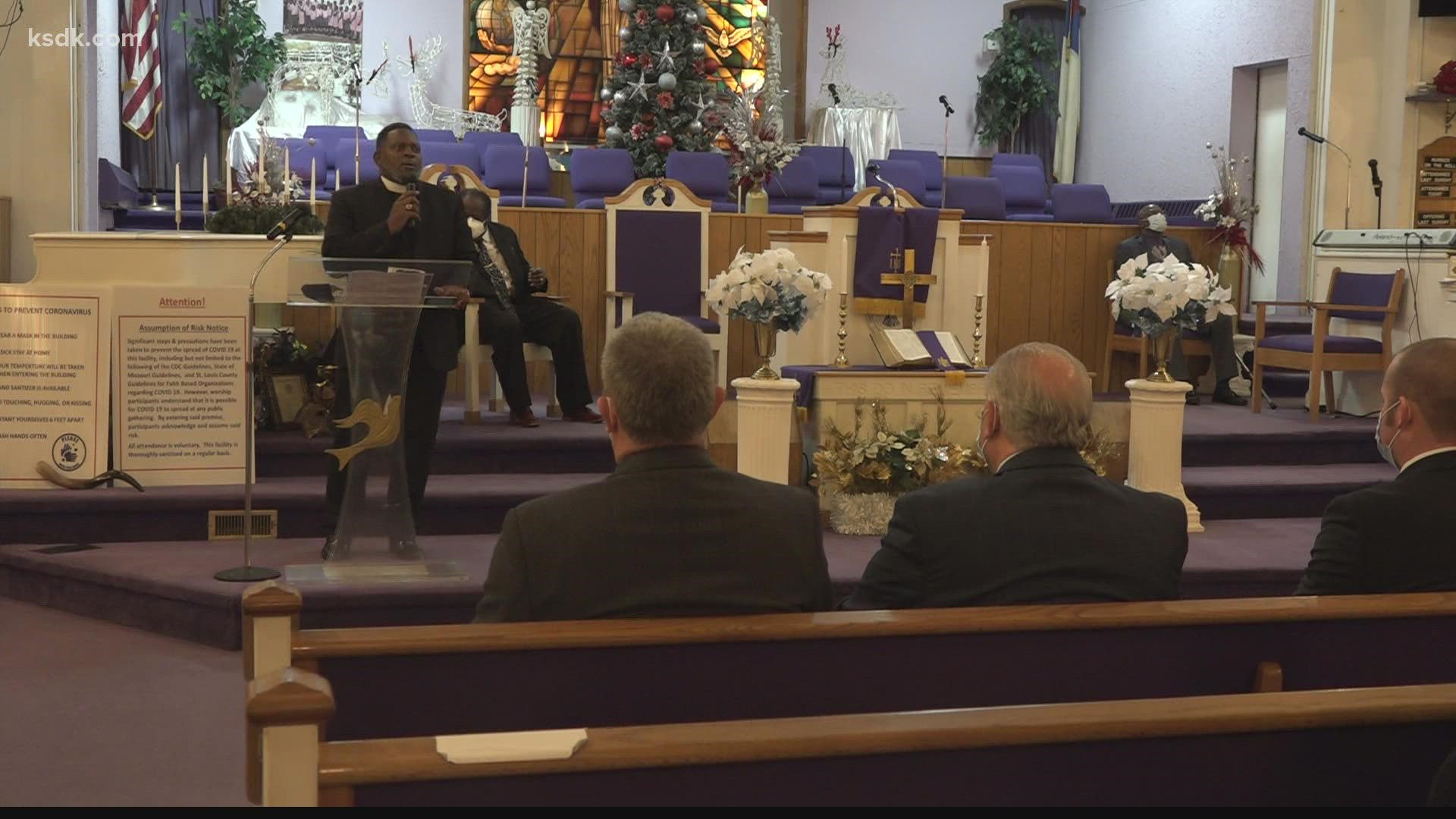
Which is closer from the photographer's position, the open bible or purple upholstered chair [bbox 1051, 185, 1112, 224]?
the open bible

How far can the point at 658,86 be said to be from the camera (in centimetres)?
1115

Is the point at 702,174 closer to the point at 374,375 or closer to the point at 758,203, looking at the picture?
the point at 758,203

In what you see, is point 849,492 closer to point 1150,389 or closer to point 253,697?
point 1150,389

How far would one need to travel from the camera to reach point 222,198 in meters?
10.6

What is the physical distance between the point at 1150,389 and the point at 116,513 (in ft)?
12.5

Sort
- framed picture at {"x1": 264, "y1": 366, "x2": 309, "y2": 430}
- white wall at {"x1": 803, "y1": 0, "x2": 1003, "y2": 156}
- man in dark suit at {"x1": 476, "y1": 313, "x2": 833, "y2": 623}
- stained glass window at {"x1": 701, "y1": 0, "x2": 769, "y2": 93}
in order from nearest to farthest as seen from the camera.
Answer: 1. man in dark suit at {"x1": 476, "y1": 313, "x2": 833, "y2": 623}
2. framed picture at {"x1": 264, "y1": 366, "x2": 309, "y2": 430}
3. stained glass window at {"x1": 701, "y1": 0, "x2": 769, "y2": 93}
4. white wall at {"x1": 803, "y1": 0, "x2": 1003, "y2": 156}

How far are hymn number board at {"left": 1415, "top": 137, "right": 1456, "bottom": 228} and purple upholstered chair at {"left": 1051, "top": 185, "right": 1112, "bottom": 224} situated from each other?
205 cm

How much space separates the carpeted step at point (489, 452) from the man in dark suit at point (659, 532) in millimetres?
3824

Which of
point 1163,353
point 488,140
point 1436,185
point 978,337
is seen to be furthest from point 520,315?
point 1436,185

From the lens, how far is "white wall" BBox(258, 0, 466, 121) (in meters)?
12.4

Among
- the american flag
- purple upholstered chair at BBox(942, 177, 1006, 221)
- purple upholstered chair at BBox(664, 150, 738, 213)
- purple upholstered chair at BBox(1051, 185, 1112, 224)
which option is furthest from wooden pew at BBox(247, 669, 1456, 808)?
the american flag

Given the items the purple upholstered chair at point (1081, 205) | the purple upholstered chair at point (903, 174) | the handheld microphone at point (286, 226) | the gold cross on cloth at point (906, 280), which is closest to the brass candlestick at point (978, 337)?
the gold cross on cloth at point (906, 280)

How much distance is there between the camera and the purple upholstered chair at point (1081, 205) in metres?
9.79

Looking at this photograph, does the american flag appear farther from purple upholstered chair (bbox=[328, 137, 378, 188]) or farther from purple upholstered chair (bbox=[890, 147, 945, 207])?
purple upholstered chair (bbox=[890, 147, 945, 207])
